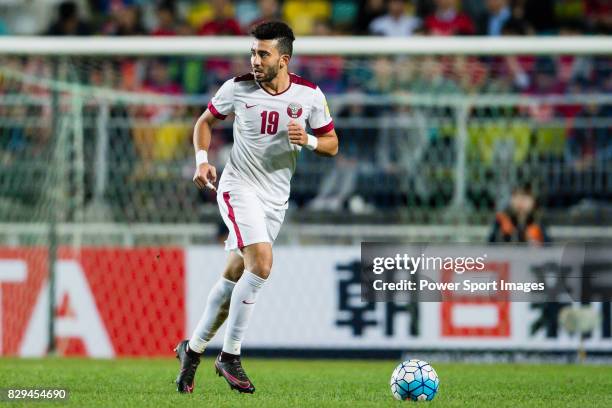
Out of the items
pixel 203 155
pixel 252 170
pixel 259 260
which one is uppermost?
pixel 203 155

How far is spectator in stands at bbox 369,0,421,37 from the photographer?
48.8 ft

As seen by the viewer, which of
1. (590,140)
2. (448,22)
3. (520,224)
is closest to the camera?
(520,224)

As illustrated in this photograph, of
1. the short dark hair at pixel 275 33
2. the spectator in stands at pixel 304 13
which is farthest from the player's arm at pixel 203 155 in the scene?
Result: the spectator in stands at pixel 304 13

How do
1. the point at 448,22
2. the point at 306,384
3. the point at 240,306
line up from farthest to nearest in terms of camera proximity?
the point at 448,22
the point at 306,384
the point at 240,306

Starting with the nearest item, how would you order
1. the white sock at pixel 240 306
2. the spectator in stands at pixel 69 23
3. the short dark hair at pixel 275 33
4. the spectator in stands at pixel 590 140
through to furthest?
the white sock at pixel 240 306 < the short dark hair at pixel 275 33 < the spectator in stands at pixel 590 140 < the spectator in stands at pixel 69 23

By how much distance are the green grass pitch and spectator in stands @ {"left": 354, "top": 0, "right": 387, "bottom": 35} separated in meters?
5.42

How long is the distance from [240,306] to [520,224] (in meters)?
4.69

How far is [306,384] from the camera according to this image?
8383 mm

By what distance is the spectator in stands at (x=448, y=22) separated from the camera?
1430 cm

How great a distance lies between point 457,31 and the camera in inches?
563

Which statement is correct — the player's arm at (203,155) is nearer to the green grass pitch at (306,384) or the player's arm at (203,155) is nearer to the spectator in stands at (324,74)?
the green grass pitch at (306,384)

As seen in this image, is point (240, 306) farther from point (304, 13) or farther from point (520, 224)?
point (304, 13)

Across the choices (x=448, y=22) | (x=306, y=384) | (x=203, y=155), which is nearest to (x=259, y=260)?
(x=203, y=155)

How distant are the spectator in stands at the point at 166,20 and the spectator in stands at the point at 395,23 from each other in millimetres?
2478
